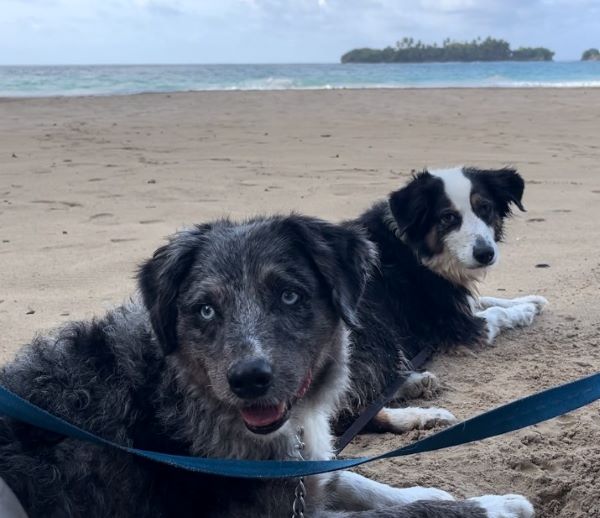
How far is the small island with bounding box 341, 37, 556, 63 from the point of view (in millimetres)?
105938

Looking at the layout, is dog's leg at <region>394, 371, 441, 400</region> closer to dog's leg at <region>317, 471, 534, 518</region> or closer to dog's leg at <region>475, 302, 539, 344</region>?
dog's leg at <region>475, 302, 539, 344</region>

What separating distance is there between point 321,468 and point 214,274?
1097 millimetres

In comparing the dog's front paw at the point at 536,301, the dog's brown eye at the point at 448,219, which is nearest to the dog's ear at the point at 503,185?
the dog's brown eye at the point at 448,219

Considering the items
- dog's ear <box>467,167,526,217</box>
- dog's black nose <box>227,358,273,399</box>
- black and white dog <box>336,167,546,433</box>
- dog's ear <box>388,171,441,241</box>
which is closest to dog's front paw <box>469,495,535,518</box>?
dog's black nose <box>227,358,273,399</box>

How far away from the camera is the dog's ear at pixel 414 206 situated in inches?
245

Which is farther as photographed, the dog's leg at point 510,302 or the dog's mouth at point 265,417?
the dog's leg at point 510,302

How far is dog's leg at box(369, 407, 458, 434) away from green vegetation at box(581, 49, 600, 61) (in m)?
117

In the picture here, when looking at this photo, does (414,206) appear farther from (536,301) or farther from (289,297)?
(289,297)

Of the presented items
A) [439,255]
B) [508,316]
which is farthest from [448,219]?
[508,316]

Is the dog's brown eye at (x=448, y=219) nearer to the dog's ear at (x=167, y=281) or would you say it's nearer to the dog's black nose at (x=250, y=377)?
the dog's ear at (x=167, y=281)

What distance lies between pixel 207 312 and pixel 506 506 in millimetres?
1783

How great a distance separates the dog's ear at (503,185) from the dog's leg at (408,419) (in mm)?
2328

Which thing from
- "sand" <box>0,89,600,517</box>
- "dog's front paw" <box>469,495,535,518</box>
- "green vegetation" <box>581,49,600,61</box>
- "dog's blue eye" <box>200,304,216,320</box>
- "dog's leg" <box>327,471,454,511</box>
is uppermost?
"dog's blue eye" <box>200,304,216,320</box>

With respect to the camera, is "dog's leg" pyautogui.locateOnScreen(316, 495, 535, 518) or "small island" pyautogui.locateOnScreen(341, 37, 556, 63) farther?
"small island" pyautogui.locateOnScreen(341, 37, 556, 63)
